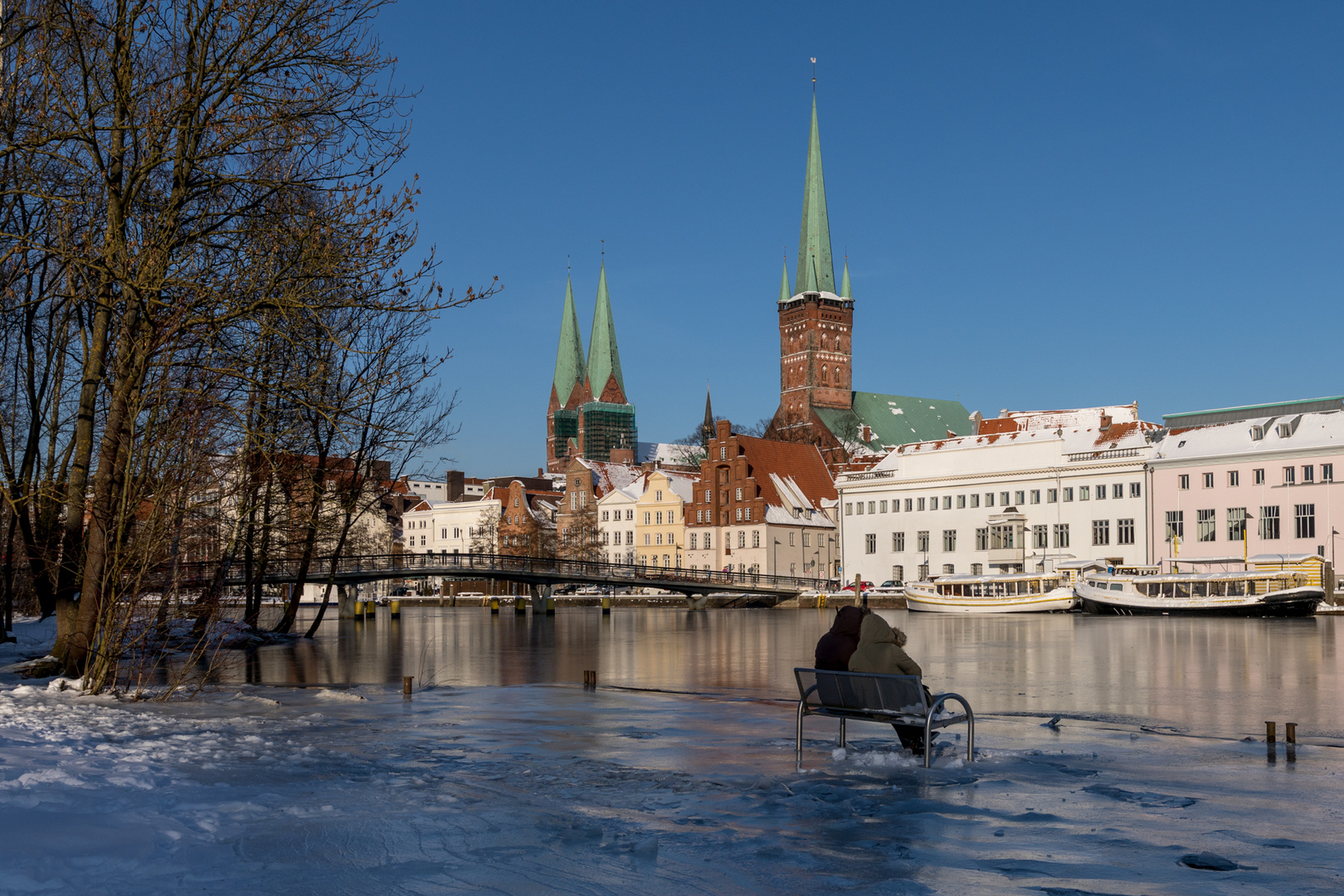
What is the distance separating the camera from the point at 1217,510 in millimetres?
84938

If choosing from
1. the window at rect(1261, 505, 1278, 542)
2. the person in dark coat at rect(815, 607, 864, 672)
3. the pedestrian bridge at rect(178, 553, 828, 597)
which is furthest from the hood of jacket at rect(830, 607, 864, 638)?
the window at rect(1261, 505, 1278, 542)

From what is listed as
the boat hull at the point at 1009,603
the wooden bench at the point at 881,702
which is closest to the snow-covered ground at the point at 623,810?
the wooden bench at the point at 881,702

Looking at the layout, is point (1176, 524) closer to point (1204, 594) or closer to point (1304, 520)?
point (1304, 520)

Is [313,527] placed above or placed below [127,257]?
below

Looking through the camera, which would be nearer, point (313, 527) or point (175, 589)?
point (175, 589)

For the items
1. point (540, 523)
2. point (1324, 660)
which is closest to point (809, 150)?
point (540, 523)

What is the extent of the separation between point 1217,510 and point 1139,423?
10398mm

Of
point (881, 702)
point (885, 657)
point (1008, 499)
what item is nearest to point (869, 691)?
point (881, 702)

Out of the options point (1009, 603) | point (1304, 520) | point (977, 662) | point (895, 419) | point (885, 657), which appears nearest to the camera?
point (885, 657)

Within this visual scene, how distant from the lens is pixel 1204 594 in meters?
75.3

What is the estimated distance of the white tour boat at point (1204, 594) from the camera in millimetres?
70062

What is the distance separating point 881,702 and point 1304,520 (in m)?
78.3

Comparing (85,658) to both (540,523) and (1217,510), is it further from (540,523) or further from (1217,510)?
(540,523)

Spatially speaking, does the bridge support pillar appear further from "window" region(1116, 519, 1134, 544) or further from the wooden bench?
the wooden bench
